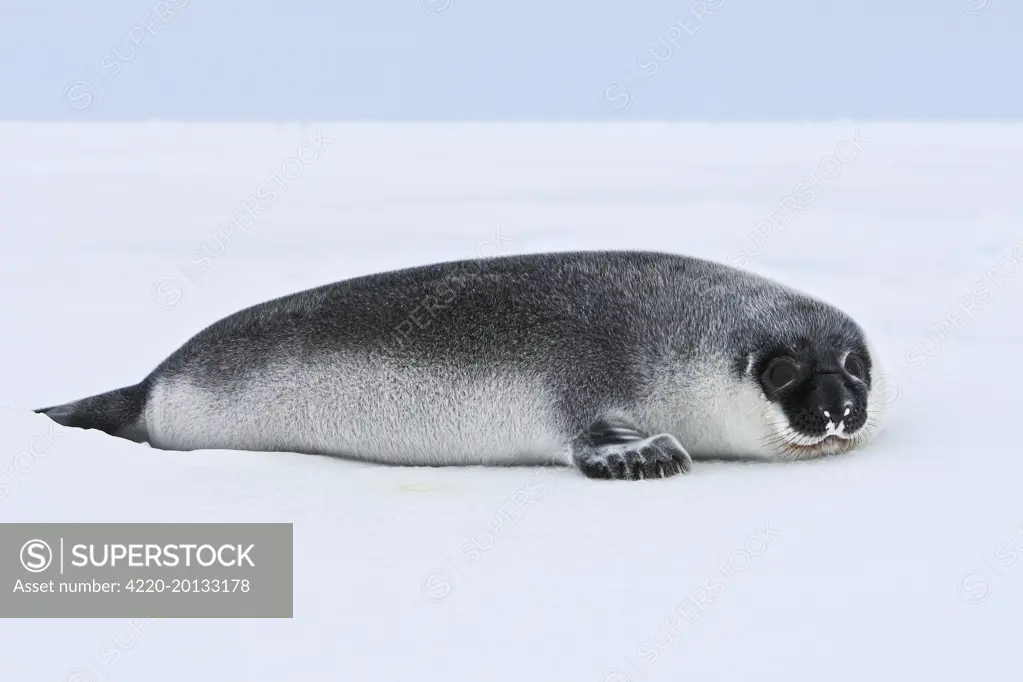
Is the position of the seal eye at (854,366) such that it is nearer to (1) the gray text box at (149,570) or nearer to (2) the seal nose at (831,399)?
(2) the seal nose at (831,399)

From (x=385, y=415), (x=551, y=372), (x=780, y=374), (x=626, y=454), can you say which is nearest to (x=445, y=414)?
(x=385, y=415)

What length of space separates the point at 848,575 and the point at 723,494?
3.14ft

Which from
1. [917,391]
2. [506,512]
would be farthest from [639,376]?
[917,391]

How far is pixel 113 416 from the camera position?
6.41 metres

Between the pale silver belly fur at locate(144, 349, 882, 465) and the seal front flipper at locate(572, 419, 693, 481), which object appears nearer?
the seal front flipper at locate(572, 419, 693, 481)

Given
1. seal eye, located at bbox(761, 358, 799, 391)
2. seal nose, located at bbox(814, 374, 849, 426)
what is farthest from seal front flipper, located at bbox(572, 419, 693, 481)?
seal nose, located at bbox(814, 374, 849, 426)

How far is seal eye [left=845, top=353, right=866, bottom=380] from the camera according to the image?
563cm

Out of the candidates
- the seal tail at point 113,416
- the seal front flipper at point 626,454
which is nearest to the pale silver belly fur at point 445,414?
the seal front flipper at point 626,454

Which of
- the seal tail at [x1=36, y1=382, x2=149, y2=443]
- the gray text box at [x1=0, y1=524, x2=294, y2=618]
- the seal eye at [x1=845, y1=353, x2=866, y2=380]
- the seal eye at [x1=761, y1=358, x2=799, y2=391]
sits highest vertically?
the seal tail at [x1=36, y1=382, x2=149, y2=443]

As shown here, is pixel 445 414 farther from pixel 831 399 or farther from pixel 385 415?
pixel 831 399

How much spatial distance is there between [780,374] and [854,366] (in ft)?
1.18

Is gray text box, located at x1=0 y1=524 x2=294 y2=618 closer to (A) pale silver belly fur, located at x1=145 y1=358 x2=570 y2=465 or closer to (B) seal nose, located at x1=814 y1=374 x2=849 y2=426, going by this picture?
(A) pale silver belly fur, located at x1=145 y1=358 x2=570 y2=465

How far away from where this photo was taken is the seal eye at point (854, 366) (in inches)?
222

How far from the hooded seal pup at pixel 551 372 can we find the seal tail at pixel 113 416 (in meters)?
0.30
